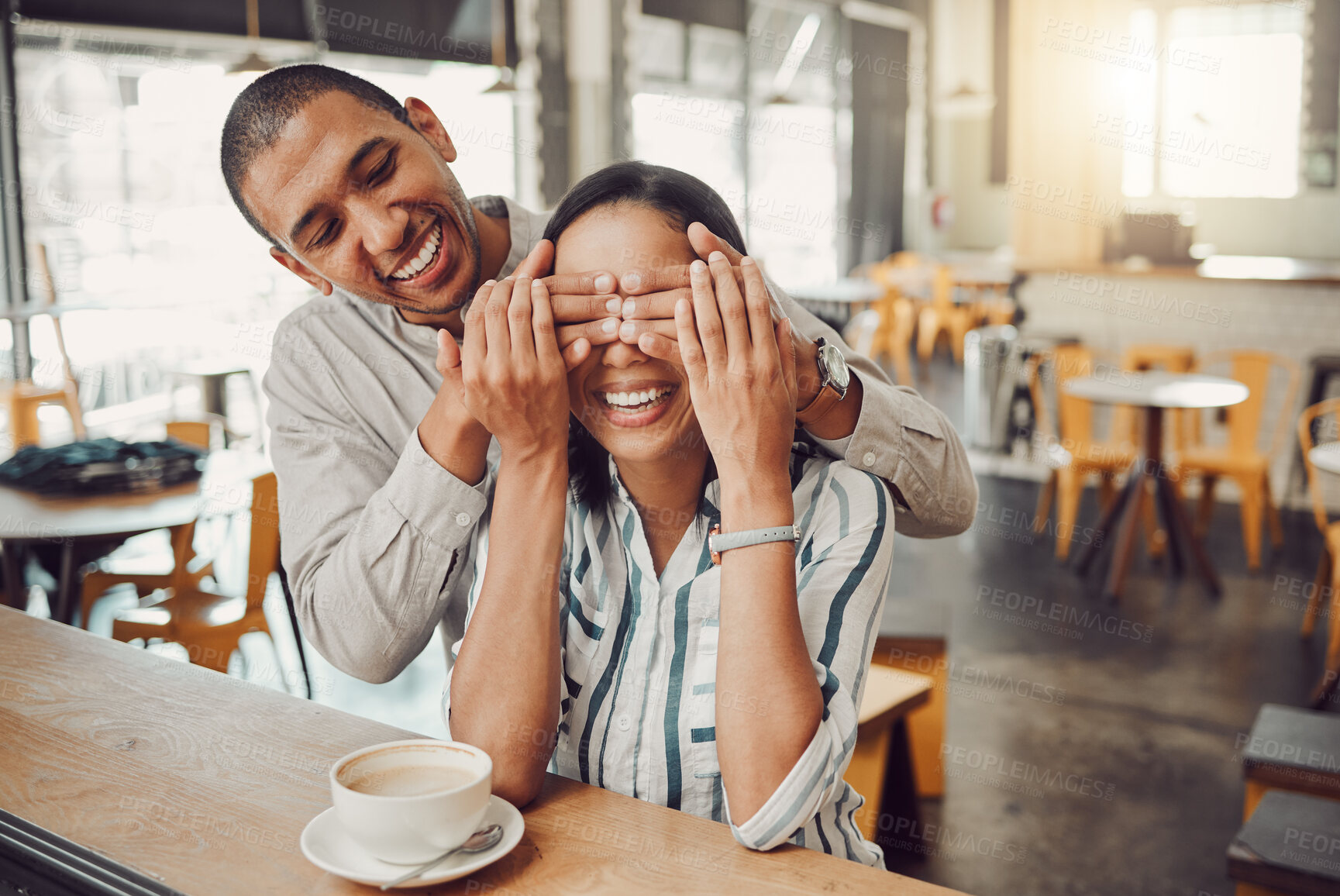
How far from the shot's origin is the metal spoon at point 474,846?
0.84m

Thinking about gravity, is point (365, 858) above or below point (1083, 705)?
above

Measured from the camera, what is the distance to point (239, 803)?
39.3 inches

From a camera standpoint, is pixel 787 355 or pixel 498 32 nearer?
pixel 787 355

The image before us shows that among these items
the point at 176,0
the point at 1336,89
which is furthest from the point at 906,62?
the point at 176,0

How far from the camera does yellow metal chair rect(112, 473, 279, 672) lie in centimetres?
296

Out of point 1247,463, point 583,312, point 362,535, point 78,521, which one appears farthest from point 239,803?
point 1247,463

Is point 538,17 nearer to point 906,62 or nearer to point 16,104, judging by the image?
point 16,104

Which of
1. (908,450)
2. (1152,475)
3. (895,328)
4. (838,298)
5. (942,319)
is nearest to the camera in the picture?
(908,450)

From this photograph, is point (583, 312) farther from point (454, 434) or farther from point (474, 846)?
point (474, 846)

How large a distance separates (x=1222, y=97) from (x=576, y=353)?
40.9 feet

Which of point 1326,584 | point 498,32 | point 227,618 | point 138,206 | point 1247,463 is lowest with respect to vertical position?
point 1326,584

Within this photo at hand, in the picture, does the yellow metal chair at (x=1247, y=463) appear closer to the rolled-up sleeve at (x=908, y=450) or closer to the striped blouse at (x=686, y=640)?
the rolled-up sleeve at (x=908, y=450)

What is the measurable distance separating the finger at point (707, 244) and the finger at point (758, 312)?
0.14 feet

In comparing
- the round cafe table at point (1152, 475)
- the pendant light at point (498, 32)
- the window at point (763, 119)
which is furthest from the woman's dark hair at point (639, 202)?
the window at point (763, 119)
